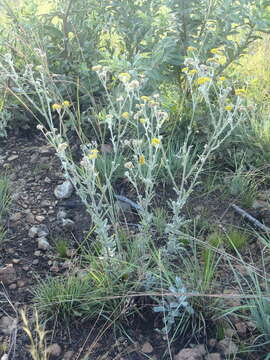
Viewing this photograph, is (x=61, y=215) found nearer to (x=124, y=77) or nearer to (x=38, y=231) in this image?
(x=38, y=231)

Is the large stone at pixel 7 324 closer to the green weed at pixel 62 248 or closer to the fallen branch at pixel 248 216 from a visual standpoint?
the green weed at pixel 62 248

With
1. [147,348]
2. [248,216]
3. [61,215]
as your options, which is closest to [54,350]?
[147,348]

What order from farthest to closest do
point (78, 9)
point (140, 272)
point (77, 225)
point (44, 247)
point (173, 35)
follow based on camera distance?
point (78, 9), point (173, 35), point (77, 225), point (44, 247), point (140, 272)

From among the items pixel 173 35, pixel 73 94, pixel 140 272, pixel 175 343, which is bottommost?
pixel 175 343

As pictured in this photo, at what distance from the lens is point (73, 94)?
3209 mm

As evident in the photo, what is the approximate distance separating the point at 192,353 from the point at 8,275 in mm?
941

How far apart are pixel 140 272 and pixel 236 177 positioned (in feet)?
3.18

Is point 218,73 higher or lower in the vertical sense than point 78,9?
lower

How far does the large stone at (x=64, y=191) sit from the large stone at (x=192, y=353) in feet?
4.00

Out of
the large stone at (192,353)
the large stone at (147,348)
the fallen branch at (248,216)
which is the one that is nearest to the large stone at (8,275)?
the large stone at (147,348)

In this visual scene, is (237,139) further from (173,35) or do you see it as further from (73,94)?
(73,94)

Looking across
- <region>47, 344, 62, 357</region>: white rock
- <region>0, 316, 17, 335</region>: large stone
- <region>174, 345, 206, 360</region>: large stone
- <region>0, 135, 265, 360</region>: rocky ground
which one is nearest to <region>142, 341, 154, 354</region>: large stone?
<region>0, 135, 265, 360</region>: rocky ground

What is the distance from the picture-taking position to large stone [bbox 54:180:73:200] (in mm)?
2652

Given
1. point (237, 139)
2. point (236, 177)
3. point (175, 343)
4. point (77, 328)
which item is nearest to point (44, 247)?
point (77, 328)
